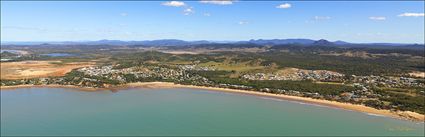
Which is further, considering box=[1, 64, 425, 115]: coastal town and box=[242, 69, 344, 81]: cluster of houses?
box=[242, 69, 344, 81]: cluster of houses

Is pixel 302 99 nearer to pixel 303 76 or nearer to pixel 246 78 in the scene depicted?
pixel 246 78

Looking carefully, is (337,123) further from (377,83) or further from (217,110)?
(377,83)

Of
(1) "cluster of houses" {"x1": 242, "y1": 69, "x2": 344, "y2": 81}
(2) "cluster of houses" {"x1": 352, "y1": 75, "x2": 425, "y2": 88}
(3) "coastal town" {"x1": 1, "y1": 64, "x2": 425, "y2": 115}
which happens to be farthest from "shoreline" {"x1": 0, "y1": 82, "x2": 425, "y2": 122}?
(2) "cluster of houses" {"x1": 352, "y1": 75, "x2": 425, "y2": 88}

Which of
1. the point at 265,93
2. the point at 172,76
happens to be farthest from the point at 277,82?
the point at 172,76

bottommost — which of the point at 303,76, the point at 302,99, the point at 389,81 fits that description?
the point at 302,99

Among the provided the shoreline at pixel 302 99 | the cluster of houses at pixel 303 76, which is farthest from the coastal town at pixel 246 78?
the shoreline at pixel 302 99

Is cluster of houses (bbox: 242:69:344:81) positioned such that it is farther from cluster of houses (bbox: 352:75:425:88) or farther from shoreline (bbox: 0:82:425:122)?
shoreline (bbox: 0:82:425:122)

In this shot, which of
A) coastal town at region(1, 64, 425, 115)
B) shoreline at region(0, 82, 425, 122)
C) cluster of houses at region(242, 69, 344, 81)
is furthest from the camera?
cluster of houses at region(242, 69, 344, 81)

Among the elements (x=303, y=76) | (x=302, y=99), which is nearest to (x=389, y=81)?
(x=303, y=76)

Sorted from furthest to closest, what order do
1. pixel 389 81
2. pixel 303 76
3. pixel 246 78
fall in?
pixel 303 76 → pixel 246 78 → pixel 389 81

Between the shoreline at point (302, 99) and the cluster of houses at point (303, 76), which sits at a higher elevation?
the cluster of houses at point (303, 76)

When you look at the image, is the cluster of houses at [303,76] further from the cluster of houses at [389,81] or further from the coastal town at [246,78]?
the cluster of houses at [389,81]

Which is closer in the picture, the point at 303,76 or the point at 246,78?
the point at 246,78
